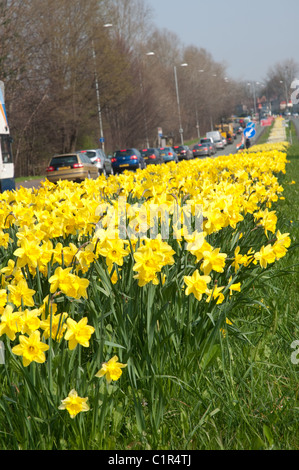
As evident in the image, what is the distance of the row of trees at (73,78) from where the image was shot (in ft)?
110

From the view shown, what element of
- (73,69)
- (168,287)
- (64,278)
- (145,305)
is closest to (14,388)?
(64,278)

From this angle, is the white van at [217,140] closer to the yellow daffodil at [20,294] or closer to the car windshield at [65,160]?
the car windshield at [65,160]

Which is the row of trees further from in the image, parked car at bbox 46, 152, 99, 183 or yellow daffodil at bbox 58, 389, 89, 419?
yellow daffodil at bbox 58, 389, 89, 419

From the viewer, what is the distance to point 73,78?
4247 cm

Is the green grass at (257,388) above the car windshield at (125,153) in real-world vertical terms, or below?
below

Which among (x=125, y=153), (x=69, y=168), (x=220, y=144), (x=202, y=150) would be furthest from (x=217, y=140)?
(x=69, y=168)

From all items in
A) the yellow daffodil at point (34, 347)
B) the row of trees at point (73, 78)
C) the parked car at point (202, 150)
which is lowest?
the parked car at point (202, 150)

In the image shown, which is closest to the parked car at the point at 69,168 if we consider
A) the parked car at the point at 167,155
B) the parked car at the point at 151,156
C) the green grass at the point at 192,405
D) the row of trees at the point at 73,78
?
the row of trees at the point at 73,78

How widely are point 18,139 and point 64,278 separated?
118ft

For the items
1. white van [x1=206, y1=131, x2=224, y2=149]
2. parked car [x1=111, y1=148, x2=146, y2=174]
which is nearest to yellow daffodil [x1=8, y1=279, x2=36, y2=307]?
parked car [x1=111, y1=148, x2=146, y2=174]

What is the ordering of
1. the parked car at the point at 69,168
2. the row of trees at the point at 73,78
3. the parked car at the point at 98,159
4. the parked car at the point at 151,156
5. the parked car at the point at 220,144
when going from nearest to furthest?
the parked car at the point at 69,168, the parked car at the point at 98,159, the row of trees at the point at 73,78, the parked car at the point at 151,156, the parked car at the point at 220,144

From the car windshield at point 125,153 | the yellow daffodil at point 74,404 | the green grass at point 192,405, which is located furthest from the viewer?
the car windshield at point 125,153

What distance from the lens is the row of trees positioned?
33406mm

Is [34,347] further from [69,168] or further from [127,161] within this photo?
[127,161]
